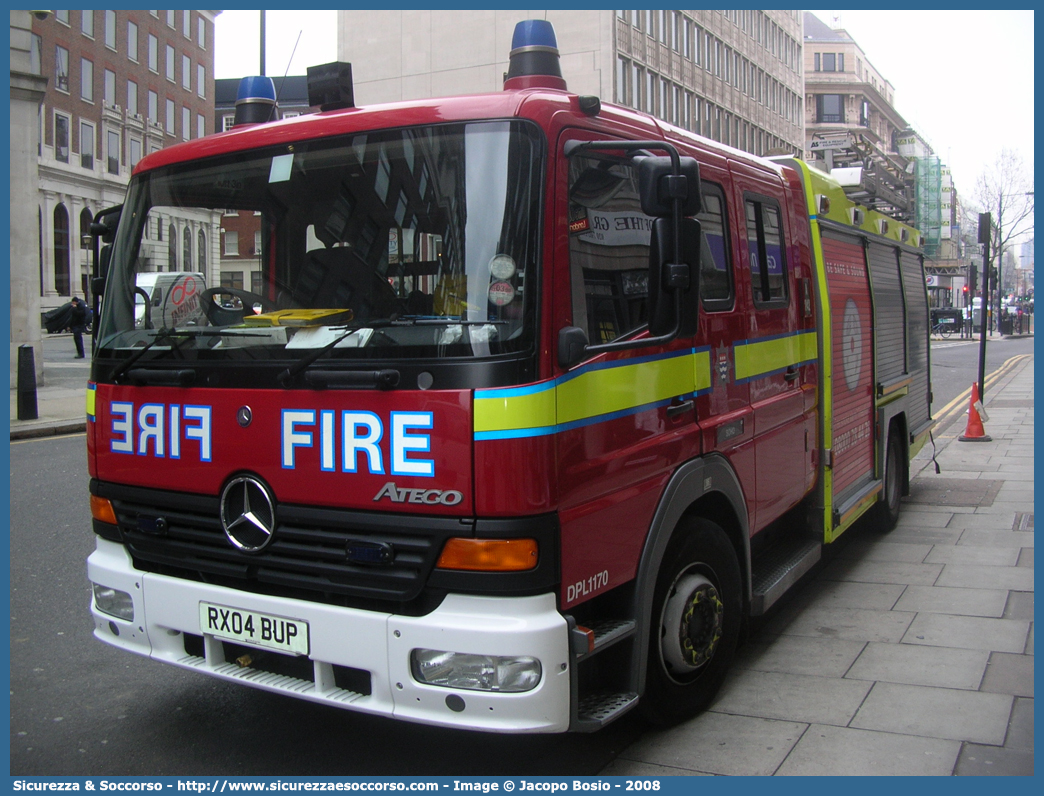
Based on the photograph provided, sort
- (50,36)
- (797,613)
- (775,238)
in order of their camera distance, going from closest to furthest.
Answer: (775,238) < (797,613) < (50,36)

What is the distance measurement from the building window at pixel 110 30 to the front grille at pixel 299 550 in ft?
192

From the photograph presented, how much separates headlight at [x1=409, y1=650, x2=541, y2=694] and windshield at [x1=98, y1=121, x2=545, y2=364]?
37.1 inches

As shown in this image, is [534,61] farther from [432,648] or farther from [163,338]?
[432,648]

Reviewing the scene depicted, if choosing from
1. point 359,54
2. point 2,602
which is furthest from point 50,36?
point 2,602

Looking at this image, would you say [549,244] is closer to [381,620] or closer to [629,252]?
[629,252]

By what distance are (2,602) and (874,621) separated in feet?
15.7

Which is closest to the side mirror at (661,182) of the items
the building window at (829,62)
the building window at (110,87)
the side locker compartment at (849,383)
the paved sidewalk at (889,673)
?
the paved sidewalk at (889,673)

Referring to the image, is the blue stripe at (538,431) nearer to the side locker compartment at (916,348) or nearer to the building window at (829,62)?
the side locker compartment at (916,348)

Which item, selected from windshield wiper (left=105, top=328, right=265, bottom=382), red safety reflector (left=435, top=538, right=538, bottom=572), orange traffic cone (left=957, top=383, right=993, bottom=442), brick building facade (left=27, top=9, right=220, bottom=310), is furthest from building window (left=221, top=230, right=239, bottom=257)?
brick building facade (left=27, top=9, right=220, bottom=310)

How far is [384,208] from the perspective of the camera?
327cm

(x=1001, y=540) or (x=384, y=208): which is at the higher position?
(x=384, y=208)

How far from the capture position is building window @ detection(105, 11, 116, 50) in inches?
2127

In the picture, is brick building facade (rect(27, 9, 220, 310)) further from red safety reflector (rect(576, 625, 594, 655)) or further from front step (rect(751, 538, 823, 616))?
red safety reflector (rect(576, 625, 594, 655))

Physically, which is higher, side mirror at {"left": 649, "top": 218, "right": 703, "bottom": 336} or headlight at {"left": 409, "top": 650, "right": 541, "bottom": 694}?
side mirror at {"left": 649, "top": 218, "right": 703, "bottom": 336}
